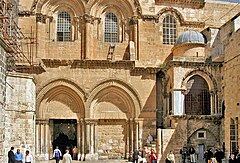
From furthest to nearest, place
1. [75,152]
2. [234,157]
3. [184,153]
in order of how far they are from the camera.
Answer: [75,152], [184,153], [234,157]

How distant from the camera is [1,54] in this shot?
634 inches

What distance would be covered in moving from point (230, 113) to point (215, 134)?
909cm

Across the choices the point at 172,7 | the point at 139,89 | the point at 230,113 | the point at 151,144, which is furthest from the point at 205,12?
the point at 230,113

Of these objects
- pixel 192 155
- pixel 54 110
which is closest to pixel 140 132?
pixel 192 155

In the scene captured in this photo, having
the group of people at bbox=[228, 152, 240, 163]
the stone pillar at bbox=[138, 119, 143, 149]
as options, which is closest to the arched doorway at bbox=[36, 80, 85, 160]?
the stone pillar at bbox=[138, 119, 143, 149]

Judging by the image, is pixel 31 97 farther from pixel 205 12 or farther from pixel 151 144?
pixel 205 12

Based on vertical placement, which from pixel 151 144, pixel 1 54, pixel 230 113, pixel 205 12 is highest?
pixel 205 12

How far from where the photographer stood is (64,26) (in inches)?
1236

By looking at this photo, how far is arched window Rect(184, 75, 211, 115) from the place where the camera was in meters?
28.8

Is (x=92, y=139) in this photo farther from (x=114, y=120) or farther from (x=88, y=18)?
(x=88, y=18)

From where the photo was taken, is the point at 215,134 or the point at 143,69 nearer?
the point at 215,134

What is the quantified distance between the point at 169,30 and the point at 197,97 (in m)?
5.66

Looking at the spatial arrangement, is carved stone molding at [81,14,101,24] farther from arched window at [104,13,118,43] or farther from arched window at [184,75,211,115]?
arched window at [184,75,211,115]

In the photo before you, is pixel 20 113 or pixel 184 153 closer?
pixel 20 113
